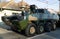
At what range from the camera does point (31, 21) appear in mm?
12414

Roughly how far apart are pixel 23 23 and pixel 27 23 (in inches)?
18.6

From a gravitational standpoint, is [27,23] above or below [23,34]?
above

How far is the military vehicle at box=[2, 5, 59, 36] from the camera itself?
11.6m

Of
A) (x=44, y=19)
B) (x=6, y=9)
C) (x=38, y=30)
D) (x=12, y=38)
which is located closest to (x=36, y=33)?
(x=38, y=30)

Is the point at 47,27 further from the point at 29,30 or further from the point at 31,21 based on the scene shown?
the point at 29,30

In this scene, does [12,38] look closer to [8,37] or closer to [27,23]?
Result: [8,37]

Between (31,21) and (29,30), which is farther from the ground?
(31,21)

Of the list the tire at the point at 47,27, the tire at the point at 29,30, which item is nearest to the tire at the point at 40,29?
the tire at the point at 47,27

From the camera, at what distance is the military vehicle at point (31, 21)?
38.2 ft

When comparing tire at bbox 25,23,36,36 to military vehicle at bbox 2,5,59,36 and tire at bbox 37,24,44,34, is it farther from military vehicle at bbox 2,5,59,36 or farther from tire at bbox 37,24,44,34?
tire at bbox 37,24,44,34

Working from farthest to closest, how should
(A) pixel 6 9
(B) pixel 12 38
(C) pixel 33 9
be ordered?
(A) pixel 6 9, (C) pixel 33 9, (B) pixel 12 38

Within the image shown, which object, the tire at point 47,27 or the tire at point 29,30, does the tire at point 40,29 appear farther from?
the tire at point 29,30

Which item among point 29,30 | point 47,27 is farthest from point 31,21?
point 47,27

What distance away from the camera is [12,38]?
11.1 metres
